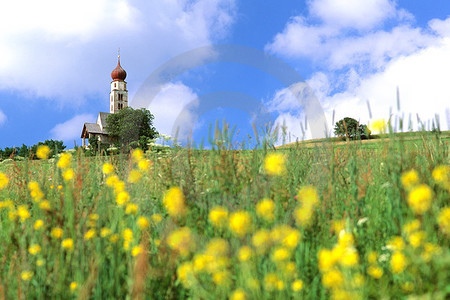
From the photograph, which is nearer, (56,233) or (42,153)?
(56,233)

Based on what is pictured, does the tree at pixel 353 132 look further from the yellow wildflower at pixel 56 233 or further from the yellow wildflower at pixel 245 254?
the yellow wildflower at pixel 56 233

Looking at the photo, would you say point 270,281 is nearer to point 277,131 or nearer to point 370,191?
point 370,191

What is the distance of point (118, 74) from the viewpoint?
92562 millimetres

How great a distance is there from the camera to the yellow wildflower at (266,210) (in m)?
2.14

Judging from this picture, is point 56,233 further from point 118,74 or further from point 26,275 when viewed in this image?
point 118,74

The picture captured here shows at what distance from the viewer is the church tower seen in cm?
8962

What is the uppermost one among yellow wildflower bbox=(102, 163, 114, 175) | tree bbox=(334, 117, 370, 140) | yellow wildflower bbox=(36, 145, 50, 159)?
tree bbox=(334, 117, 370, 140)

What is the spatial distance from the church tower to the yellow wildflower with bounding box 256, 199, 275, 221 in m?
91.6

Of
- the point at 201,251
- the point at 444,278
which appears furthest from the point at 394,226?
the point at 201,251

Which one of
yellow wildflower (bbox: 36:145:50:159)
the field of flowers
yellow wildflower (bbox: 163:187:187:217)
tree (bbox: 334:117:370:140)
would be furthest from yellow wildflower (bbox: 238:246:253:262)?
yellow wildflower (bbox: 36:145:50:159)

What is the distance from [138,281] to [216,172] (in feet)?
4.76

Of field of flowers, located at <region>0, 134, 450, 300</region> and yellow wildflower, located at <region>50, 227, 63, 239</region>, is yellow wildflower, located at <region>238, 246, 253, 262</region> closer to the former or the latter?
field of flowers, located at <region>0, 134, 450, 300</region>

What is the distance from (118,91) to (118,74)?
543 centimetres

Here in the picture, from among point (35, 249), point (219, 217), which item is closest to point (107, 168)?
point (35, 249)
